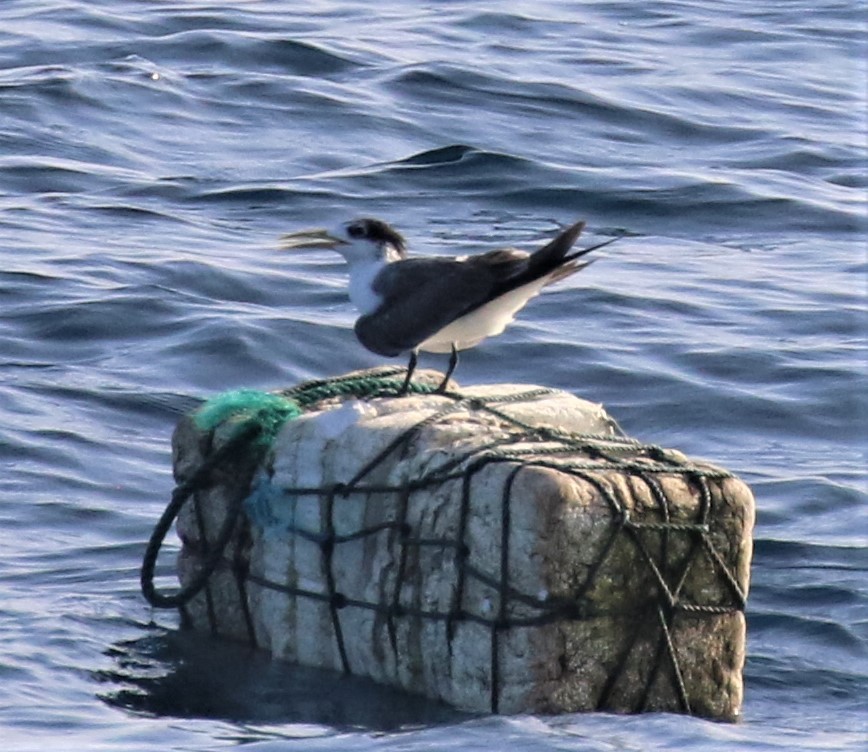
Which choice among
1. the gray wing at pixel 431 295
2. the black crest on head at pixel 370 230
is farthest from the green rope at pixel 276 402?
the black crest on head at pixel 370 230

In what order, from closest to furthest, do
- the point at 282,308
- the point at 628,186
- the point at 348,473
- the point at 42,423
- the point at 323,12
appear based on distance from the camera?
the point at 348,473 → the point at 42,423 → the point at 282,308 → the point at 628,186 → the point at 323,12

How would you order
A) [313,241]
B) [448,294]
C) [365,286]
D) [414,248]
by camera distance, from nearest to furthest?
[448,294], [365,286], [313,241], [414,248]

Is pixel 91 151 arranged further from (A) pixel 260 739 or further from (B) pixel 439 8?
(A) pixel 260 739

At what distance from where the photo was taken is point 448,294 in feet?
23.7

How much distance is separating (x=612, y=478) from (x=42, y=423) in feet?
15.1

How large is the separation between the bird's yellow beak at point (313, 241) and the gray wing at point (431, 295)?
475mm

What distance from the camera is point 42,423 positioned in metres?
10.1

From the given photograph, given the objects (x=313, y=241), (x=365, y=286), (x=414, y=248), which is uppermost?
(x=313, y=241)

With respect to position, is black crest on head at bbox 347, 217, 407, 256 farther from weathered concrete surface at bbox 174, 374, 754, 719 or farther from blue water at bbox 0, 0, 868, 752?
blue water at bbox 0, 0, 868, 752


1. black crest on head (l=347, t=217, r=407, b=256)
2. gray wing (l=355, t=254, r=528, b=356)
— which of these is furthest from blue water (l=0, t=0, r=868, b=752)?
black crest on head (l=347, t=217, r=407, b=256)

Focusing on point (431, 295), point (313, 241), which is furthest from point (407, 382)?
point (313, 241)

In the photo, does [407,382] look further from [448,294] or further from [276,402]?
[276,402]

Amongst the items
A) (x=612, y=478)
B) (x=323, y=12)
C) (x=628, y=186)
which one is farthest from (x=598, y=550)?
(x=323, y=12)

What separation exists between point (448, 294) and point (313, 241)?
0.86 m
